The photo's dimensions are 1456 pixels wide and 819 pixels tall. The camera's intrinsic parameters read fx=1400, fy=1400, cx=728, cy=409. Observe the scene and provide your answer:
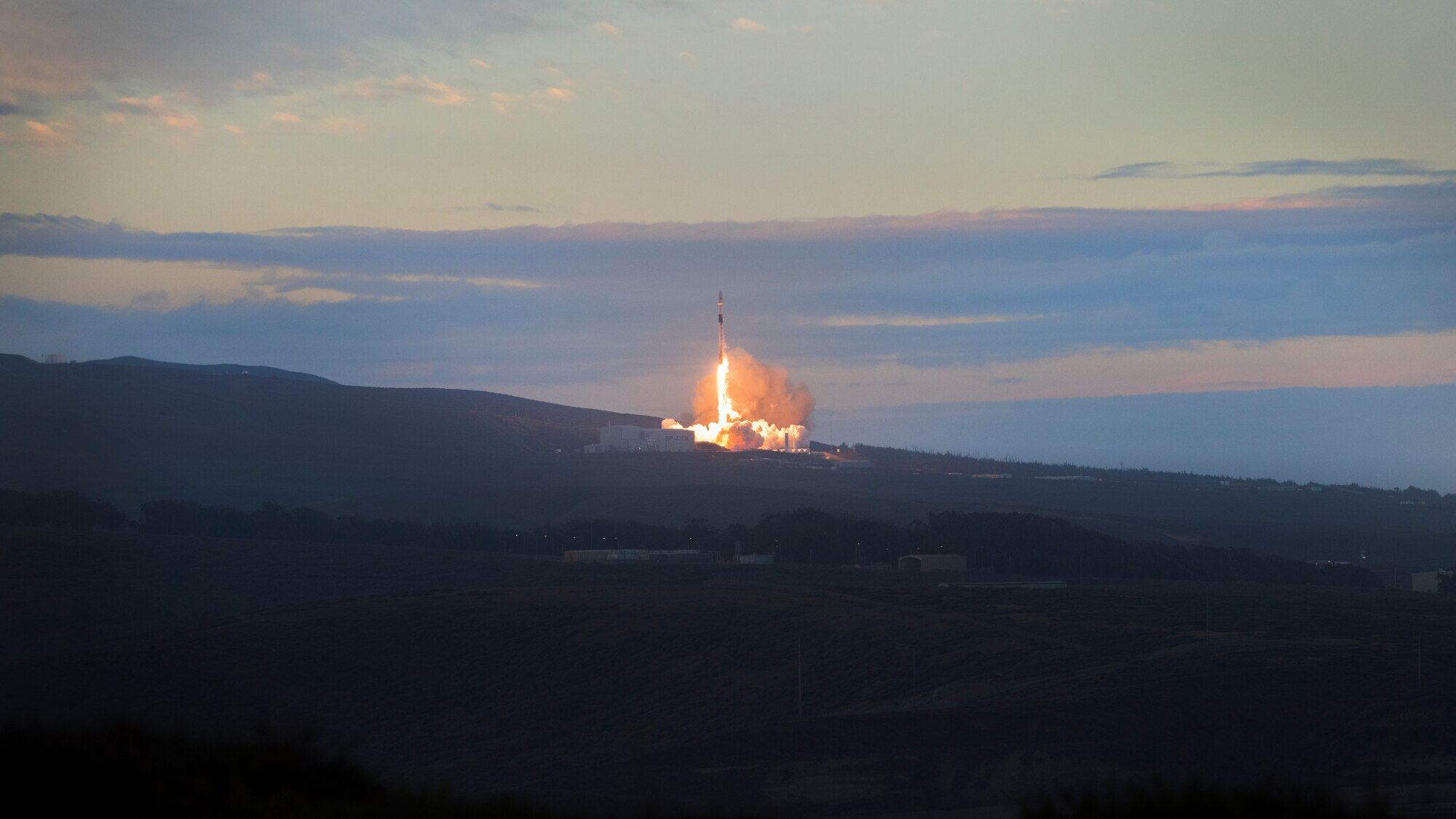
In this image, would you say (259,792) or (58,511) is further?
(58,511)

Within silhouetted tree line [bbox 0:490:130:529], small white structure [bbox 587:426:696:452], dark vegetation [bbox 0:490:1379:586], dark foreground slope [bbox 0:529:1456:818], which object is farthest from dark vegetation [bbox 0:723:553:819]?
small white structure [bbox 587:426:696:452]

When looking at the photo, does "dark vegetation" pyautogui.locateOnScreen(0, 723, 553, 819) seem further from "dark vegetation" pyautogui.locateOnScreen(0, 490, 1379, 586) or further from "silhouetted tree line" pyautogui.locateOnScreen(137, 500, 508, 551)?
"silhouetted tree line" pyautogui.locateOnScreen(137, 500, 508, 551)

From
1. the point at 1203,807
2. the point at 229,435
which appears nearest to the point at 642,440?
the point at 229,435

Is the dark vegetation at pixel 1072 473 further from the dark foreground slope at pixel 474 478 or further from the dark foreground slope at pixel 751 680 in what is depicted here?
the dark foreground slope at pixel 751 680

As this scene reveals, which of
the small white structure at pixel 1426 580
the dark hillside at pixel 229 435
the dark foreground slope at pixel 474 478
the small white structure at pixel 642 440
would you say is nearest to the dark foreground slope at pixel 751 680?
the small white structure at pixel 1426 580

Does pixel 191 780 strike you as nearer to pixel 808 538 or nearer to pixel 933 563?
pixel 933 563
